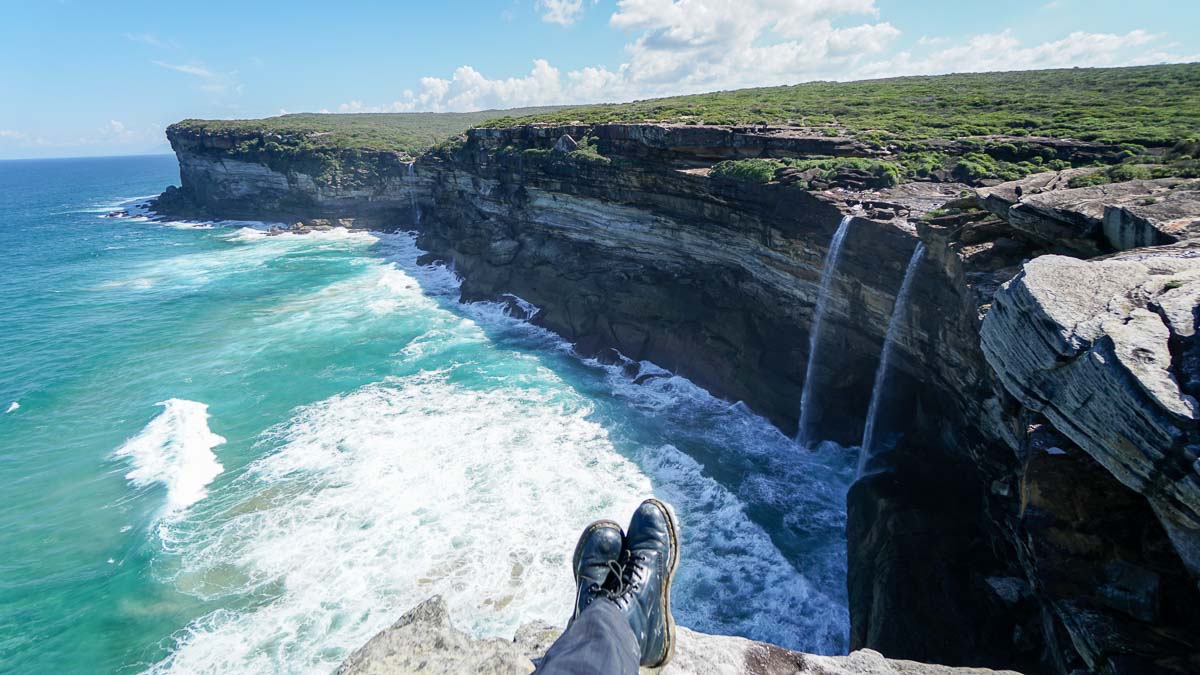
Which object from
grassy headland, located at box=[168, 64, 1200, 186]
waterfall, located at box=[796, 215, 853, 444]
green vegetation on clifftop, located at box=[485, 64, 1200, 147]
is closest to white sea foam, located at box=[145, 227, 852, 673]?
waterfall, located at box=[796, 215, 853, 444]

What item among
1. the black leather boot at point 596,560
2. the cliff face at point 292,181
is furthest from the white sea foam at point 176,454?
the cliff face at point 292,181

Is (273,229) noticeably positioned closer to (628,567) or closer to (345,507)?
(345,507)

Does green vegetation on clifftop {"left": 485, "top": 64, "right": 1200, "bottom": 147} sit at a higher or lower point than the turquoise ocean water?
higher

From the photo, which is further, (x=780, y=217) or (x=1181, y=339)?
(x=780, y=217)

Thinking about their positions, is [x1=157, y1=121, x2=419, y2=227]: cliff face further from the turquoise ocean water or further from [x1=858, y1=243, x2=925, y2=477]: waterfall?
[x1=858, y1=243, x2=925, y2=477]: waterfall

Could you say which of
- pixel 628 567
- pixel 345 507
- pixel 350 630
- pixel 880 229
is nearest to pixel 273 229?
pixel 345 507

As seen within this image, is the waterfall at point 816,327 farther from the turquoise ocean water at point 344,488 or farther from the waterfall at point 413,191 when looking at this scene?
the waterfall at point 413,191
